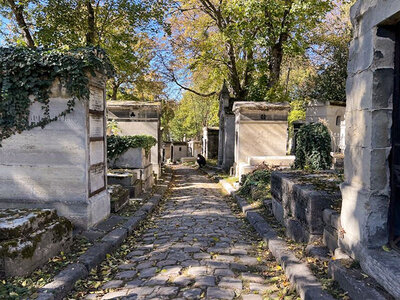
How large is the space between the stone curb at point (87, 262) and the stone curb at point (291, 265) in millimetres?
2292

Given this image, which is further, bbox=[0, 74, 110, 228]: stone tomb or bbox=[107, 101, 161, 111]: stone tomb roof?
bbox=[107, 101, 161, 111]: stone tomb roof

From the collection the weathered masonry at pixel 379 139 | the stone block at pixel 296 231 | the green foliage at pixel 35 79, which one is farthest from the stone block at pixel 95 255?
the weathered masonry at pixel 379 139

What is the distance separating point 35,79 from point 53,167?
134 centimetres

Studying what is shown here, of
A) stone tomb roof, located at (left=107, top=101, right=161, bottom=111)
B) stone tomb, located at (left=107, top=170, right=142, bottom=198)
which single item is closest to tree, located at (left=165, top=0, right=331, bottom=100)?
stone tomb roof, located at (left=107, top=101, right=161, bottom=111)

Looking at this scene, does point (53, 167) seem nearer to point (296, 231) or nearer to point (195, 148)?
point (296, 231)

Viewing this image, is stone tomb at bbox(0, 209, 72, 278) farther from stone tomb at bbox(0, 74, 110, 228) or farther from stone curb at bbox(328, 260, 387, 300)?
stone curb at bbox(328, 260, 387, 300)

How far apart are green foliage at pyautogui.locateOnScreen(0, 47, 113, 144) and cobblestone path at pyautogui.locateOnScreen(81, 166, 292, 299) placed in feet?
8.34

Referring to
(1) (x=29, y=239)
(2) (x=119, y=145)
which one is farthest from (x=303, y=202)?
(2) (x=119, y=145)

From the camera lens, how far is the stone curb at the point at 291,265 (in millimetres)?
2875

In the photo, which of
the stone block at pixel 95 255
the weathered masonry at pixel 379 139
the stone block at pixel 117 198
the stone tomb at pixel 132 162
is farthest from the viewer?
the stone tomb at pixel 132 162

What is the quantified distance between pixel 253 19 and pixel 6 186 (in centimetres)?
1158

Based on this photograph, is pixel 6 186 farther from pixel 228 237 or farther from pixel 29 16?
pixel 29 16

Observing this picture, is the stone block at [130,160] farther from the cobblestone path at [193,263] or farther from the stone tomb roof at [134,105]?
the stone tomb roof at [134,105]

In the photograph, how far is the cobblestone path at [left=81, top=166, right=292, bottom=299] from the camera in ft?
10.7
